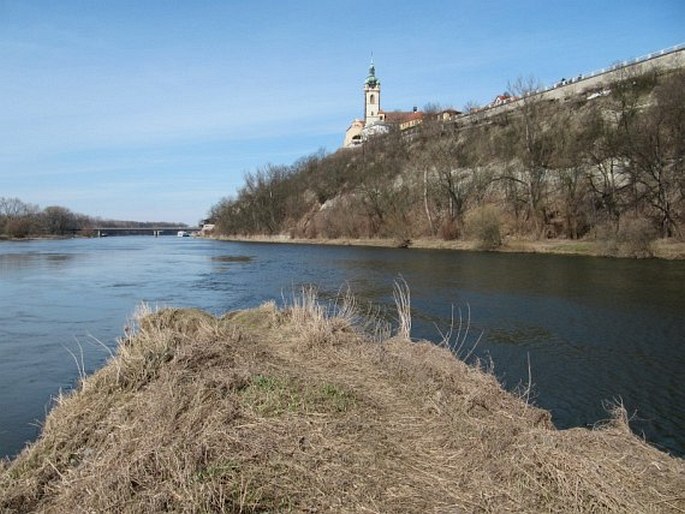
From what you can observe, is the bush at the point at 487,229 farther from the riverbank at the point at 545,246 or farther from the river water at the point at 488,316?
the river water at the point at 488,316

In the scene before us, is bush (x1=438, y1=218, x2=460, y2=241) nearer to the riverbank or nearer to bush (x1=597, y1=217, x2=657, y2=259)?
the riverbank

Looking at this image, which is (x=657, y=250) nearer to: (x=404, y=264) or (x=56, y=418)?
(x=404, y=264)

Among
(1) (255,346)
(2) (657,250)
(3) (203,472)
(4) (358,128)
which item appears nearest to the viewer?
(3) (203,472)

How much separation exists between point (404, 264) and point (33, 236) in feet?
436

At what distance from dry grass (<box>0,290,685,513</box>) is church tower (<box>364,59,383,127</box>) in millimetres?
168501

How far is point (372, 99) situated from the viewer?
572 feet

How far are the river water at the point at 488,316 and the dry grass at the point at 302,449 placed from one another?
3448 millimetres

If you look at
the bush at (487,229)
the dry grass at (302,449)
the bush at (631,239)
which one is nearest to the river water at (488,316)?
the bush at (631,239)

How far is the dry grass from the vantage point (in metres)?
5.08

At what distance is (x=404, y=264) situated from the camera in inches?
1779

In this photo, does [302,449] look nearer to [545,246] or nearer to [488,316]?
[488,316]

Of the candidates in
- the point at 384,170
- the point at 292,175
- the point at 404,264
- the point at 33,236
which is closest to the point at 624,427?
the point at 404,264

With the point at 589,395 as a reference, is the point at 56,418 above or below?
above

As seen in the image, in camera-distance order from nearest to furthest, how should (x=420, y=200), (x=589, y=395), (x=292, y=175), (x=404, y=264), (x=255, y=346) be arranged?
1. (x=255, y=346)
2. (x=589, y=395)
3. (x=404, y=264)
4. (x=420, y=200)
5. (x=292, y=175)
